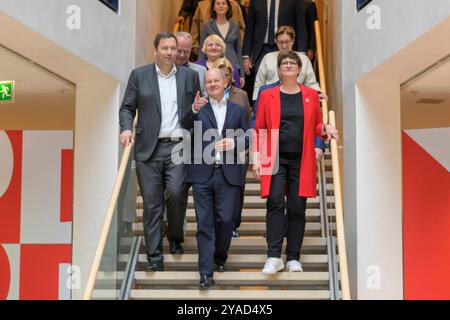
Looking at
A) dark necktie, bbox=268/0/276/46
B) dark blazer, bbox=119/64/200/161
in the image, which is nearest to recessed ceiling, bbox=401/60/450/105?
dark necktie, bbox=268/0/276/46

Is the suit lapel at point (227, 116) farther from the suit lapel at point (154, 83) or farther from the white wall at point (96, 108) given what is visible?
the white wall at point (96, 108)

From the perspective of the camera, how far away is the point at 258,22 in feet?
35.8

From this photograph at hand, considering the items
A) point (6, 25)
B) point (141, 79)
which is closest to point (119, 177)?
point (141, 79)

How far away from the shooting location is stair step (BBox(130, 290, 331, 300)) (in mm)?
7570

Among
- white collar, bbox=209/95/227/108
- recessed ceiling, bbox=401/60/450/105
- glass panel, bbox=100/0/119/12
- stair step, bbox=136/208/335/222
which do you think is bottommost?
stair step, bbox=136/208/335/222

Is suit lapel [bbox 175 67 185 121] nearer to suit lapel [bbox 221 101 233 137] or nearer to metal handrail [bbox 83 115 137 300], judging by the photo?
suit lapel [bbox 221 101 233 137]

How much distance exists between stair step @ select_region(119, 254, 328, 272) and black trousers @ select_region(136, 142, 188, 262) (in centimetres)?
39

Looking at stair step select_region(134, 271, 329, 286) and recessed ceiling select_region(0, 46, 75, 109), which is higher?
recessed ceiling select_region(0, 46, 75, 109)

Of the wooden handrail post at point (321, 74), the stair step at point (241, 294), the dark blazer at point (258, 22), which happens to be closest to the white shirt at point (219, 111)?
the stair step at point (241, 294)

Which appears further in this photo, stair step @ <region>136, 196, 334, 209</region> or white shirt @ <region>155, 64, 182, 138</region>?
stair step @ <region>136, 196, 334, 209</region>

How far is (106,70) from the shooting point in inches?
375

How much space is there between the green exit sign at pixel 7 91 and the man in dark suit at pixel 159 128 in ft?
9.47

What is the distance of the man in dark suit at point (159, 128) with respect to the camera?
7.77 meters

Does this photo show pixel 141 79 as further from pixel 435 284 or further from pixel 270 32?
pixel 435 284
